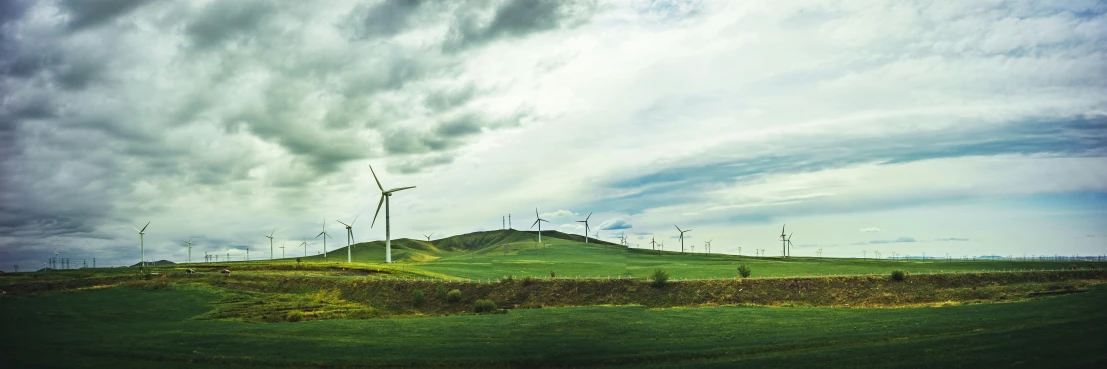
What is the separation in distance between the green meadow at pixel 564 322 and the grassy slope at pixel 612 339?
0.20 metres

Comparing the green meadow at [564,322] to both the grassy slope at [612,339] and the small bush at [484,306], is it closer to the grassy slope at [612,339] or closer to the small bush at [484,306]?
the grassy slope at [612,339]

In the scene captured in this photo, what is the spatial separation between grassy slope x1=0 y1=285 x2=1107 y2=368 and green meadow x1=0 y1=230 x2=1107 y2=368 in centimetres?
20

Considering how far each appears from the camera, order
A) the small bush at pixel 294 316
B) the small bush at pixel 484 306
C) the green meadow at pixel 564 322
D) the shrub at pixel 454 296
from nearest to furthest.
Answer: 1. the green meadow at pixel 564 322
2. the small bush at pixel 294 316
3. the small bush at pixel 484 306
4. the shrub at pixel 454 296

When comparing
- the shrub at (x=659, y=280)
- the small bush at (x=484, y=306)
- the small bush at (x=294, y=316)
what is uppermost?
the shrub at (x=659, y=280)

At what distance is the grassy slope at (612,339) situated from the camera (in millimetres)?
40688

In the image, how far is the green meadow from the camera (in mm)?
44125

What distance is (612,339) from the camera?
55688 millimetres

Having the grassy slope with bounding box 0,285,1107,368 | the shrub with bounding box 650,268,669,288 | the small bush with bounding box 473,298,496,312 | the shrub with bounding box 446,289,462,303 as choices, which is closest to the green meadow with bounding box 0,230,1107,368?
the grassy slope with bounding box 0,285,1107,368

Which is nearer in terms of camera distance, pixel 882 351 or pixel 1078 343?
pixel 1078 343

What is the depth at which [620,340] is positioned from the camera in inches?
2168

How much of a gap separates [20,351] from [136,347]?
819 centimetres

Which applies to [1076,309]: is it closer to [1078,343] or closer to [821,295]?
[1078,343]

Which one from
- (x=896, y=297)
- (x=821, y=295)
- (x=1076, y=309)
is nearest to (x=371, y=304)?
(x=821, y=295)

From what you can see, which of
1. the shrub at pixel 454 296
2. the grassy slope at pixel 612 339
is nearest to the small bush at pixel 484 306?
the grassy slope at pixel 612 339
